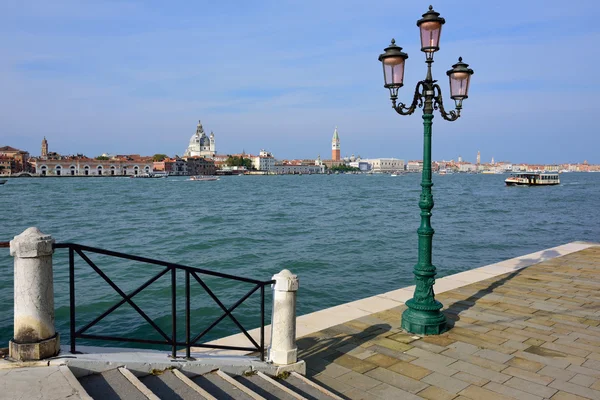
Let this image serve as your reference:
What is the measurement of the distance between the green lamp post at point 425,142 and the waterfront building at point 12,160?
13761 cm

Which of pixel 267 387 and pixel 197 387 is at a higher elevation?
pixel 197 387

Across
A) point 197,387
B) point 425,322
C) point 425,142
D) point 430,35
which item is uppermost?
point 430,35

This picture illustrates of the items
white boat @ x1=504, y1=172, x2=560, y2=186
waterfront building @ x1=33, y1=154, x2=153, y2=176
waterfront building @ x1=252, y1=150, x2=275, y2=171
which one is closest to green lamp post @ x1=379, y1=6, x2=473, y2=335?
white boat @ x1=504, y1=172, x2=560, y2=186

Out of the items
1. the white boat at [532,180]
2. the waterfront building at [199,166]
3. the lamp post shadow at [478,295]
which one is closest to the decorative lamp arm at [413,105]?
the lamp post shadow at [478,295]

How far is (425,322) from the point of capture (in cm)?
570

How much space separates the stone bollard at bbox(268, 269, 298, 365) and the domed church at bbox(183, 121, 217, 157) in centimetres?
19130

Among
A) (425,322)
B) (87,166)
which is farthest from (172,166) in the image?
(425,322)

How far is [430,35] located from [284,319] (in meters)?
3.96

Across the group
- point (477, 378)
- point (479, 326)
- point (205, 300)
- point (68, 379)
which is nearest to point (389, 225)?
point (205, 300)

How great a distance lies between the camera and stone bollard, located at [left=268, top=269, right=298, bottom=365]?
14.5 feet

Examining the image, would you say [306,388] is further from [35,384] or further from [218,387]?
[35,384]

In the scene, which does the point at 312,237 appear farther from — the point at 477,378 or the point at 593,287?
the point at 477,378

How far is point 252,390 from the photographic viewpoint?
398 cm

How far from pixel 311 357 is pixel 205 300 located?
258 inches
